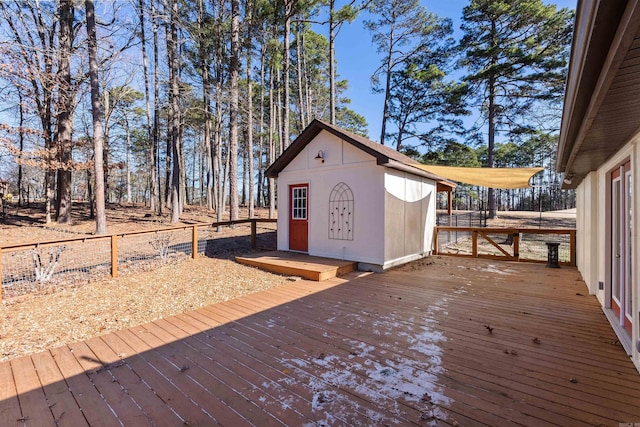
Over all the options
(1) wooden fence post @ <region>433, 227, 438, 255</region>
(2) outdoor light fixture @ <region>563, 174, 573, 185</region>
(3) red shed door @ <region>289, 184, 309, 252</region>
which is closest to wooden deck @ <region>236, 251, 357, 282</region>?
(3) red shed door @ <region>289, 184, 309, 252</region>

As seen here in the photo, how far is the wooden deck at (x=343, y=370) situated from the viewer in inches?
78.5

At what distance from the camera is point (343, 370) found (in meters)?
2.54

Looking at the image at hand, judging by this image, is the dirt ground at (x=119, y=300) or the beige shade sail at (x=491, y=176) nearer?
the dirt ground at (x=119, y=300)

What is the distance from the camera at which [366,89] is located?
18.0 metres

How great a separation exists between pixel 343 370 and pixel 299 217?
18.2 ft

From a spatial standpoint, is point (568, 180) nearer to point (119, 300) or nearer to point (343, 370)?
point (343, 370)

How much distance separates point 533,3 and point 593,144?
618 inches

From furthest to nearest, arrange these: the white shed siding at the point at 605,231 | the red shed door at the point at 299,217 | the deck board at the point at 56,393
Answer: the red shed door at the point at 299,217 < the white shed siding at the point at 605,231 < the deck board at the point at 56,393

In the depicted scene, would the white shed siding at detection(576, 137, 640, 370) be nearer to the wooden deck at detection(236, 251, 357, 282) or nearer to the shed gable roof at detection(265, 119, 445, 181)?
the shed gable roof at detection(265, 119, 445, 181)

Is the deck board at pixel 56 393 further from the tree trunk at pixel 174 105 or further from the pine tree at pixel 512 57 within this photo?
the pine tree at pixel 512 57

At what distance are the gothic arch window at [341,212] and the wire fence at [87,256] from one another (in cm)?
308

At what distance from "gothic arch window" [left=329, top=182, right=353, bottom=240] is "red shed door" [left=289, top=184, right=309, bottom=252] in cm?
87

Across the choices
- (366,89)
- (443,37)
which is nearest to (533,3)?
(443,37)

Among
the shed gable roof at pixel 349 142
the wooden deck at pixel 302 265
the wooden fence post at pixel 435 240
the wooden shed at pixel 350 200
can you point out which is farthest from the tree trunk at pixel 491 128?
the wooden deck at pixel 302 265
